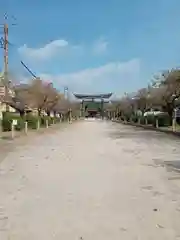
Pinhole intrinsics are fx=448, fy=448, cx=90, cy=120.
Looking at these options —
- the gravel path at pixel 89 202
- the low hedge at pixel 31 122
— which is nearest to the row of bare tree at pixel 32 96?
the low hedge at pixel 31 122

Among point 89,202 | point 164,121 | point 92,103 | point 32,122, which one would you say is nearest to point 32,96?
point 32,122

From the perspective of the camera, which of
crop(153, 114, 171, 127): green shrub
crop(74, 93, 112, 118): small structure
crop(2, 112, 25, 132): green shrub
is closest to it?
crop(2, 112, 25, 132): green shrub

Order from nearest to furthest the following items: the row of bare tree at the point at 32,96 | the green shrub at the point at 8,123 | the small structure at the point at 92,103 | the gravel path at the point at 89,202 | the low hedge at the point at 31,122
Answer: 1. the gravel path at the point at 89,202
2. the green shrub at the point at 8,123
3. the low hedge at the point at 31,122
4. the row of bare tree at the point at 32,96
5. the small structure at the point at 92,103

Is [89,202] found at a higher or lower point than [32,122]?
lower

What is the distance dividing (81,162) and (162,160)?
312 cm

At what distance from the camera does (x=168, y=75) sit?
53.1 metres

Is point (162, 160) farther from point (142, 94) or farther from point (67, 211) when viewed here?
point (142, 94)

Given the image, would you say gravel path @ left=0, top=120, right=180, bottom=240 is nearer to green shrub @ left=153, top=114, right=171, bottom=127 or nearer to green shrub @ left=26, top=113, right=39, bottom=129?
green shrub @ left=26, top=113, right=39, bottom=129

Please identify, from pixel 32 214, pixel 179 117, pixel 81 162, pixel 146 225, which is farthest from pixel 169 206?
pixel 179 117

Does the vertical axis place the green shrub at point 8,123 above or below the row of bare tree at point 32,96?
below

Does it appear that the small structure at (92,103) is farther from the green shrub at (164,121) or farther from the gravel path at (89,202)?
the gravel path at (89,202)

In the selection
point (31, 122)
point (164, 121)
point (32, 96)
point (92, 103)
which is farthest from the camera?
point (92, 103)

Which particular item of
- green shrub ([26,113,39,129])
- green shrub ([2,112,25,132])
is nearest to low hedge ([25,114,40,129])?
green shrub ([26,113,39,129])

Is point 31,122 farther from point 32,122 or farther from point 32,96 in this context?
point 32,96
